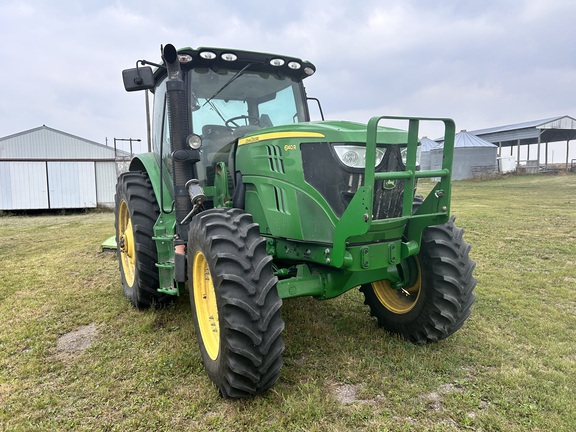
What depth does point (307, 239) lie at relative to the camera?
9.81 feet

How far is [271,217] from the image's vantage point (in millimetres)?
3189

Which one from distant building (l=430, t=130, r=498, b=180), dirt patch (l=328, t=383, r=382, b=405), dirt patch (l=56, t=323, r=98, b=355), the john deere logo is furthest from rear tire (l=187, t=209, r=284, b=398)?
distant building (l=430, t=130, r=498, b=180)

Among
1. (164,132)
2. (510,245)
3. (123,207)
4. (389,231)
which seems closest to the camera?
(389,231)

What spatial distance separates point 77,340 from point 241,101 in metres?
2.59

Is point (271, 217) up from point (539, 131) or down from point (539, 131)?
down

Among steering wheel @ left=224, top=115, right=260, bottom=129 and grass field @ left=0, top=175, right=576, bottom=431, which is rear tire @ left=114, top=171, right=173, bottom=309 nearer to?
grass field @ left=0, top=175, right=576, bottom=431

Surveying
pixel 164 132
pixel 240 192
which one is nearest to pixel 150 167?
pixel 164 132

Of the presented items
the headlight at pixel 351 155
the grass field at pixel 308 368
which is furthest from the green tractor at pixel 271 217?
the grass field at pixel 308 368

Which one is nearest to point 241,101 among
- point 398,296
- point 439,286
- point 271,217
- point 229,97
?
point 229,97

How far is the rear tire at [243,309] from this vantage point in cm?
254

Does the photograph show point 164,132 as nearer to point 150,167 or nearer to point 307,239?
point 150,167

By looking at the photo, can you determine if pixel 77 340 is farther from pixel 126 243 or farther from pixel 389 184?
pixel 389 184

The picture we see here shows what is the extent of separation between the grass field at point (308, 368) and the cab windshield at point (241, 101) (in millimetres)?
1844

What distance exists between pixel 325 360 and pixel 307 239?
990 millimetres
